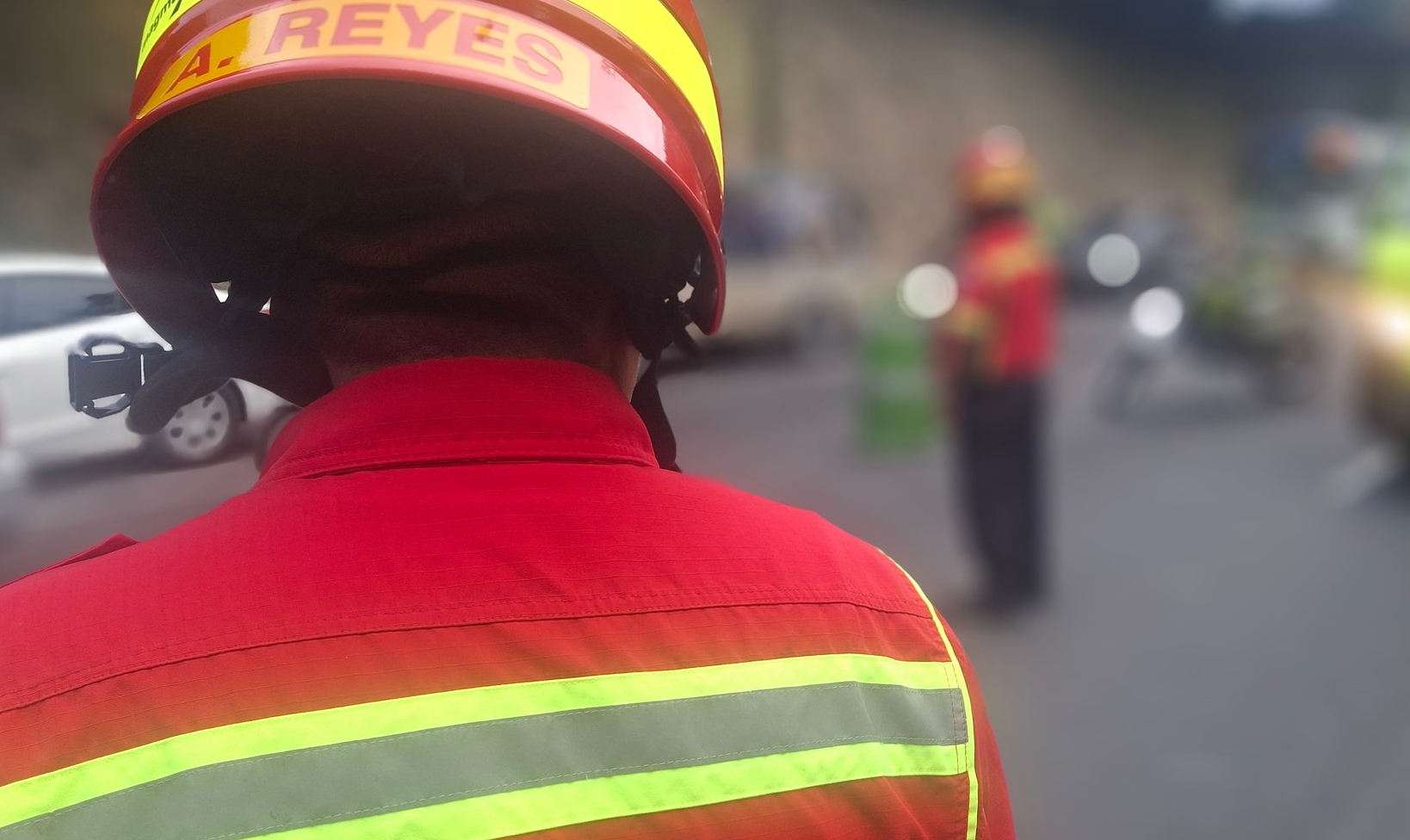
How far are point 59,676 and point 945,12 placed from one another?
30692 mm

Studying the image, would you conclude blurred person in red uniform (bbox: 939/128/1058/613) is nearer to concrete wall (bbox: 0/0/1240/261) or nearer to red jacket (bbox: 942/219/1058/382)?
red jacket (bbox: 942/219/1058/382)

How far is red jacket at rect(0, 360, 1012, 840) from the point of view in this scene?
2.93 ft

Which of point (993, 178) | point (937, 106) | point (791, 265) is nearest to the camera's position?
point (993, 178)

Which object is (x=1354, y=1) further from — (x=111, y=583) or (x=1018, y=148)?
(x=111, y=583)

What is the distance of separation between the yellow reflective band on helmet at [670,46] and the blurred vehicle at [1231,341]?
1067 cm

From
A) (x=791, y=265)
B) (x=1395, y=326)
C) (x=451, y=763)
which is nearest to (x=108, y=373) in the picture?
(x=451, y=763)

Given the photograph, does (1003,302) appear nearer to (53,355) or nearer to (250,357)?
(250,357)

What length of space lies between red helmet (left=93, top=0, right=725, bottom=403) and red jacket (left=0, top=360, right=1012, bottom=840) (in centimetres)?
20

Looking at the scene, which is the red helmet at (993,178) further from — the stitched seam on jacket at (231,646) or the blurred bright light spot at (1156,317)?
the blurred bright light spot at (1156,317)

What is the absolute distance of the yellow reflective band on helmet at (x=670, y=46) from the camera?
4.03ft

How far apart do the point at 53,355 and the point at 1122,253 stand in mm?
24968

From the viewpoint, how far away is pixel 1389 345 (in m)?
8.26

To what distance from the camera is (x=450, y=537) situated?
0.99m

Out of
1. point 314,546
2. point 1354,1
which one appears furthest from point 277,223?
point 1354,1
